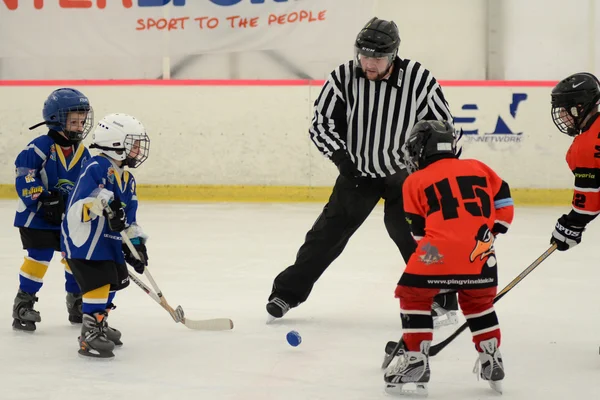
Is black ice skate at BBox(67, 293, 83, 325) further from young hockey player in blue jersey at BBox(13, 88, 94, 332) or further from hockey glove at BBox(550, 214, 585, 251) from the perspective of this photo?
hockey glove at BBox(550, 214, 585, 251)

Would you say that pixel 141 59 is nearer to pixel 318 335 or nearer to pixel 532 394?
pixel 318 335

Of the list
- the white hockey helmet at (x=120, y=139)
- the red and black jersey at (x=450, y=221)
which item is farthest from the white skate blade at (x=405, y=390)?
the white hockey helmet at (x=120, y=139)

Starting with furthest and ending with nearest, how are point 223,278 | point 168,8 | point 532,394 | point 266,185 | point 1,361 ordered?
point 168,8, point 266,185, point 223,278, point 1,361, point 532,394

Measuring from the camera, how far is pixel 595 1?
8.84 meters

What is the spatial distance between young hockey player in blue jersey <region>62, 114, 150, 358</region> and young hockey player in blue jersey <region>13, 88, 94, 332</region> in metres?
0.34

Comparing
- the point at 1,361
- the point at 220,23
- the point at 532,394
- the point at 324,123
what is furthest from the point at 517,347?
the point at 220,23

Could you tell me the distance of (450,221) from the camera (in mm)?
2846

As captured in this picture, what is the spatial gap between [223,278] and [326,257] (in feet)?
3.33

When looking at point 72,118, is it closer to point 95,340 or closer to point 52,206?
point 52,206

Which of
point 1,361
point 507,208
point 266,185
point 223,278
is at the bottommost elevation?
point 266,185

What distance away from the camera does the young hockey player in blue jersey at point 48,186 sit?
3746mm

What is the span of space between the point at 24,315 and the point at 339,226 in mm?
1271

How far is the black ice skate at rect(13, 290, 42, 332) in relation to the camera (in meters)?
3.79

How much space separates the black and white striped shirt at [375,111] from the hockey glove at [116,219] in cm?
94
